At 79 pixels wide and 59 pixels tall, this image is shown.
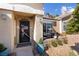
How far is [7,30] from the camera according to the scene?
630 centimetres

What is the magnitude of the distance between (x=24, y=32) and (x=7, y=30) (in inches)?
19.5

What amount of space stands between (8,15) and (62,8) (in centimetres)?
155

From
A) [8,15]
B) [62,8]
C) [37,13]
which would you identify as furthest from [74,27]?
[8,15]

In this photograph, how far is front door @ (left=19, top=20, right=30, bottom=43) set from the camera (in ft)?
20.7

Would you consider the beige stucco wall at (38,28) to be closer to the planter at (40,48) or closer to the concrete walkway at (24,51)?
the planter at (40,48)

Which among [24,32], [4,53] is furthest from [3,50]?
[24,32]

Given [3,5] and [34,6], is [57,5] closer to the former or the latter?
[34,6]

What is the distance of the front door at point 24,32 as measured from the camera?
248 inches

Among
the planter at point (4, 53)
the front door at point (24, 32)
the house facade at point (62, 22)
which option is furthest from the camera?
the front door at point (24, 32)

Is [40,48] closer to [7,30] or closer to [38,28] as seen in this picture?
[38,28]

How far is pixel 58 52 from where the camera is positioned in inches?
242

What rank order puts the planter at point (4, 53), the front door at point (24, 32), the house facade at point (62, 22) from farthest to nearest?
1. the front door at point (24, 32)
2. the house facade at point (62, 22)
3. the planter at point (4, 53)

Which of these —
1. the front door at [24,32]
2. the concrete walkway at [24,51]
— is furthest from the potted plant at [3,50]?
the front door at [24,32]

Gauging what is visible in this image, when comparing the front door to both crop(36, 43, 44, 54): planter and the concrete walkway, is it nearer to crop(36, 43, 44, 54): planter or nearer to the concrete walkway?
the concrete walkway
